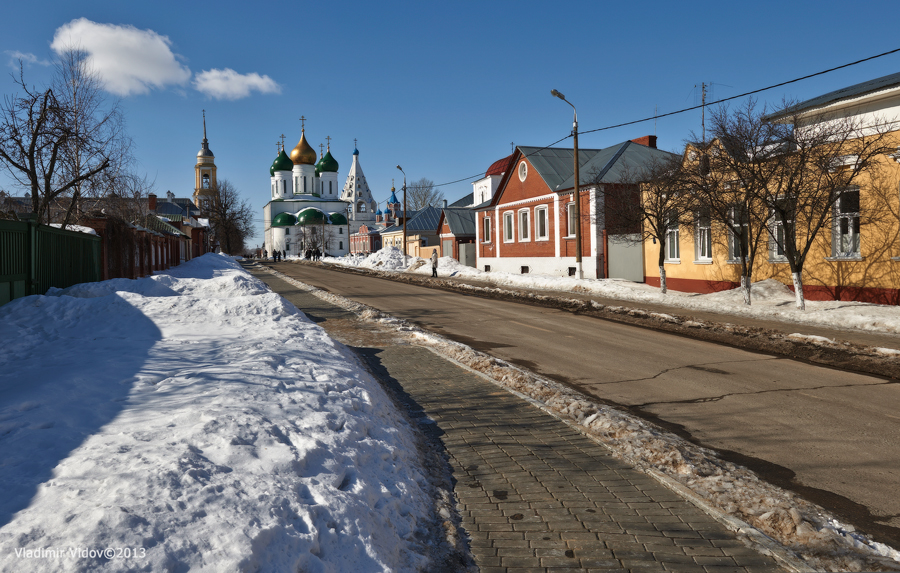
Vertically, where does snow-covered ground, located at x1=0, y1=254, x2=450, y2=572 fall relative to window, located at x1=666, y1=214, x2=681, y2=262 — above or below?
below

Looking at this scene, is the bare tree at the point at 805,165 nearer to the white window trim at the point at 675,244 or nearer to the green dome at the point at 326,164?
the white window trim at the point at 675,244

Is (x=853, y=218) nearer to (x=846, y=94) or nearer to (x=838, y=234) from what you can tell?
(x=838, y=234)

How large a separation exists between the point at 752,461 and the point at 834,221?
1405 centimetres

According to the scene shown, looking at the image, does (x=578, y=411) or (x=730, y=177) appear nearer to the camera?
(x=578, y=411)

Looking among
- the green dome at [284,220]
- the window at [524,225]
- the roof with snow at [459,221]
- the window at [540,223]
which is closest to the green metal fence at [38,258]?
the window at [540,223]

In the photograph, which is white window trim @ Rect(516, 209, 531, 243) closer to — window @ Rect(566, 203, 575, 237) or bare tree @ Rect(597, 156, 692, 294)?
window @ Rect(566, 203, 575, 237)

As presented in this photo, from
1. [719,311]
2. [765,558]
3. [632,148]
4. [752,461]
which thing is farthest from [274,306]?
[632,148]

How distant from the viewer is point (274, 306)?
11.8 m

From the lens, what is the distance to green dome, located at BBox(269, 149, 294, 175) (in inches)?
4353

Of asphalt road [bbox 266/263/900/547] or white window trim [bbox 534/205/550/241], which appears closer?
asphalt road [bbox 266/263/900/547]

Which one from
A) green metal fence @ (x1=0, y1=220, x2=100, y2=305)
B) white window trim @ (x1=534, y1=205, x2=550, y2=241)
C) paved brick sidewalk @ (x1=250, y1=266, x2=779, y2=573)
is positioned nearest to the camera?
paved brick sidewalk @ (x1=250, y1=266, x2=779, y2=573)

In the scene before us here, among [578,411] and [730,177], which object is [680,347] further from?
[730,177]

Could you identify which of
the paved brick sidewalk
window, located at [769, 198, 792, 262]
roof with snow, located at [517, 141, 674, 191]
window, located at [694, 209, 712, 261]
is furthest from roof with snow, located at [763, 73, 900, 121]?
the paved brick sidewalk

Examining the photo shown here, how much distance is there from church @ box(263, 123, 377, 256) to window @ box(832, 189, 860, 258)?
287 ft
